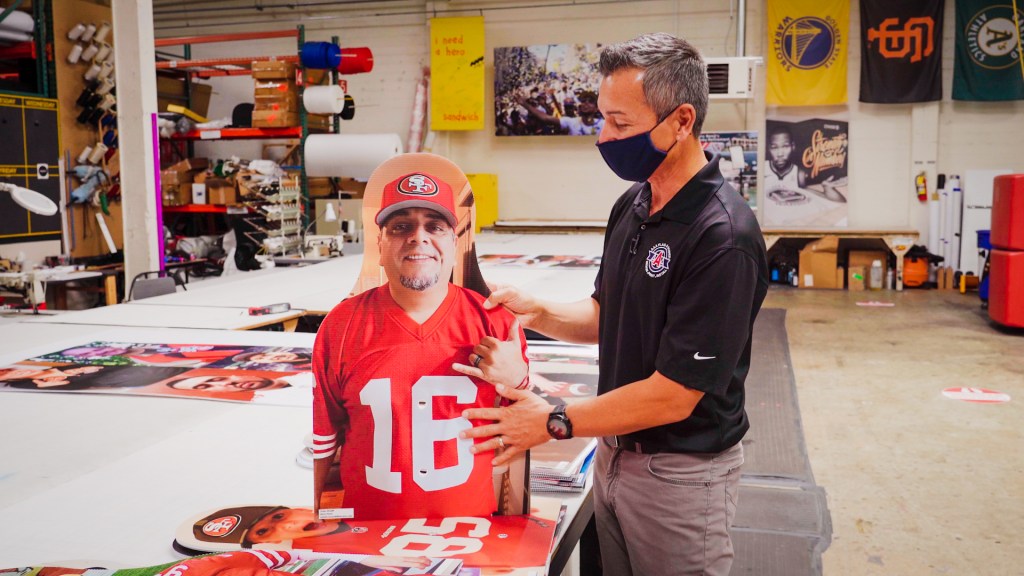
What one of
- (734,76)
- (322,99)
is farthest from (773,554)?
(734,76)

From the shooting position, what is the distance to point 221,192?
26.1 feet

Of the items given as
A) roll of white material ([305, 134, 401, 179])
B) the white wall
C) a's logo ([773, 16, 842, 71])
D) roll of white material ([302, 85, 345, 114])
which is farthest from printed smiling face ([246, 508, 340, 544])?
a's logo ([773, 16, 842, 71])

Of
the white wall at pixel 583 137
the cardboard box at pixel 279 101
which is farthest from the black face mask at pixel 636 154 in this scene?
the white wall at pixel 583 137

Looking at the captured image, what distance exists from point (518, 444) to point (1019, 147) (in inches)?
382

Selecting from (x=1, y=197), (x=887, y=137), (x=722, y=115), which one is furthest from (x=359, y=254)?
(x=887, y=137)

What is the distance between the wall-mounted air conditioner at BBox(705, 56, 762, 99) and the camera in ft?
26.7

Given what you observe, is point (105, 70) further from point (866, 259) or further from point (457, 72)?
point (866, 259)

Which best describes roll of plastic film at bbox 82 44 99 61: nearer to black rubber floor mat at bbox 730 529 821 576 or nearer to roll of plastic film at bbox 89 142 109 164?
roll of plastic film at bbox 89 142 109 164

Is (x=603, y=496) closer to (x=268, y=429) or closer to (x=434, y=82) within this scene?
(x=268, y=429)

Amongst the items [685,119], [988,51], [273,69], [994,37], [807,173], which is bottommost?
[685,119]

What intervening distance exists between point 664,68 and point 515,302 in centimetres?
47

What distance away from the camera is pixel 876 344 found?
643 cm

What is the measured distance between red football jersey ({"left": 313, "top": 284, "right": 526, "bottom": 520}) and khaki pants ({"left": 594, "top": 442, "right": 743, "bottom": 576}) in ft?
A: 1.14

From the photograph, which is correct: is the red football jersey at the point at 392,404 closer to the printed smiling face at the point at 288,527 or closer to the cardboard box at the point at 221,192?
the printed smiling face at the point at 288,527
